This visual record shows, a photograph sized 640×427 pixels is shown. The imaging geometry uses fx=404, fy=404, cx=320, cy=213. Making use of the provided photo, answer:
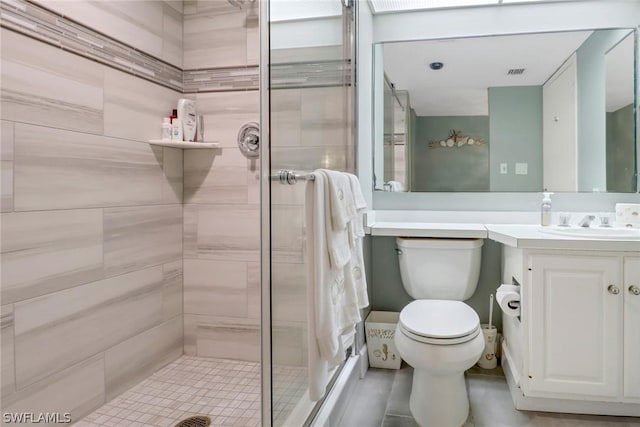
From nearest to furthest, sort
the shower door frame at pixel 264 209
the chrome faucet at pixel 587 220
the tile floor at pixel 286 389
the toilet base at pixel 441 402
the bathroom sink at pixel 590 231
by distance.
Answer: the shower door frame at pixel 264 209, the tile floor at pixel 286 389, the toilet base at pixel 441 402, the bathroom sink at pixel 590 231, the chrome faucet at pixel 587 220

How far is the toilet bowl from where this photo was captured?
1632mm

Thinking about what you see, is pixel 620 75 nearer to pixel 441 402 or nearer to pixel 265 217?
pixel 441 402

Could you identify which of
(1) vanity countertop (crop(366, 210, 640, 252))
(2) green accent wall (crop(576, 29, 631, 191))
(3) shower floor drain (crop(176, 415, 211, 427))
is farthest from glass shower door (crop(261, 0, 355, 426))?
(2) green accent wall (crop(576, 29, 631, 191))

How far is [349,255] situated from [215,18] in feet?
5.96

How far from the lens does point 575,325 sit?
1753mm

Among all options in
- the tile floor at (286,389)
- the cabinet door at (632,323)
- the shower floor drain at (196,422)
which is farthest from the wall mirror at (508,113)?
the shower floor drain at (196,422)

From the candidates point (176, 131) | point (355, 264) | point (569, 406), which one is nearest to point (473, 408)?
point (569, 406)

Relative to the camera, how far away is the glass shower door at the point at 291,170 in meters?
1.17

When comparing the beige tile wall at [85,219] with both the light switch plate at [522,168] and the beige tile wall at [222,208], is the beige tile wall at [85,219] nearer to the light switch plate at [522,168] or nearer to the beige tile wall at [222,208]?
the beige tile wall at [222,208]

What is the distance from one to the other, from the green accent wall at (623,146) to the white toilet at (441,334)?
89cm

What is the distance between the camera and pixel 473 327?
5.60 ft

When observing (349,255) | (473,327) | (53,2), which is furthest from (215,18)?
(473,327)

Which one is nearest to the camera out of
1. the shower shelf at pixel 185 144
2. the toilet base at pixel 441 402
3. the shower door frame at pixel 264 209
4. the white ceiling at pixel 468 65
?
the shower door frame at pixel 264 209

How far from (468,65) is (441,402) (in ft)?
6.22
